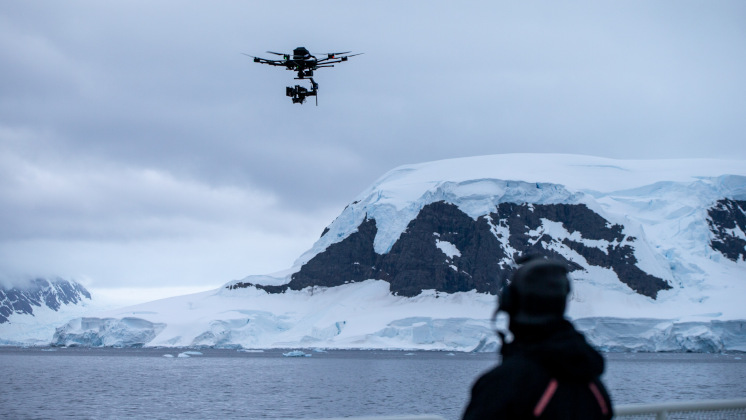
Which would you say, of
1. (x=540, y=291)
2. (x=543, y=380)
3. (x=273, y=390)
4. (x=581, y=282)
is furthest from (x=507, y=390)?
(x=581, y=282)

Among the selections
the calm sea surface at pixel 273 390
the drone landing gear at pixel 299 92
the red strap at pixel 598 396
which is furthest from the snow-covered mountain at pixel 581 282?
the red strap at pixel 598 396

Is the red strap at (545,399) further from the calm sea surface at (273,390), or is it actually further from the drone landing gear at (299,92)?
the calm sea surface at (273,390)

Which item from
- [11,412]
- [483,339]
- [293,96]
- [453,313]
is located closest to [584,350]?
[293,96]

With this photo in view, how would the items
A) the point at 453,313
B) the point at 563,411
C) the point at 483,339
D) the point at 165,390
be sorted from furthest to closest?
the point at 453,313
the point at 483,339
the point at 165,390
the point at 563,411

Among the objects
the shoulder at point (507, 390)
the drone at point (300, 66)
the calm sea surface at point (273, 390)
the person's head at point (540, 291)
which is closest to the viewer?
the shoulder at point (507, 390)

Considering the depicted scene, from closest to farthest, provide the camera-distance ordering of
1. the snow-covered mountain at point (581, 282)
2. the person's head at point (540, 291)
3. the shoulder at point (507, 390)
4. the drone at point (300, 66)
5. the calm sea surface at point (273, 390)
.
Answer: the shoulder at point (507, 390), the person's head at point (540, 291), the drone at point (300, 66), the calm sea surface at point (273, 390), the snow-covered mountain at point (581, 282)

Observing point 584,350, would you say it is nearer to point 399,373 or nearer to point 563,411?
point 563,411

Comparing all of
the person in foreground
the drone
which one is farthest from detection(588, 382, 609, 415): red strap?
the drone

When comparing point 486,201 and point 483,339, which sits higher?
point 486,201
